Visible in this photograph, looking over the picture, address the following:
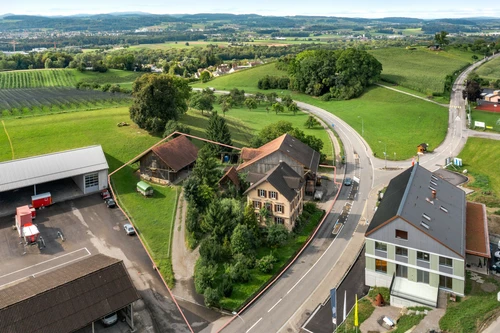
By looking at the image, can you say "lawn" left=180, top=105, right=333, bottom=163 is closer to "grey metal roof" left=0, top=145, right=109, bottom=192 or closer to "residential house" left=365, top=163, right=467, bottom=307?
"grey metal roof" left=0, top=145, right=109, bottom=192

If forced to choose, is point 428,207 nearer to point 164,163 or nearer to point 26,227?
point 164,163

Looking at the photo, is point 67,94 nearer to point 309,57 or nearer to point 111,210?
point 111,210

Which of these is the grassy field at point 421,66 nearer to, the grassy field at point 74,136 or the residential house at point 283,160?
the residential house at point 283,160

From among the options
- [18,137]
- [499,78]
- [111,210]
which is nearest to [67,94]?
[18,137]

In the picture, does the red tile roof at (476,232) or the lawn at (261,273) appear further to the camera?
the red tile roof at (476,232)

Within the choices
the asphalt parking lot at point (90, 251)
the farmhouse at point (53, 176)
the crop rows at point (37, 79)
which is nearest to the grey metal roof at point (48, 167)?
the farmhouse at point (53, 176)

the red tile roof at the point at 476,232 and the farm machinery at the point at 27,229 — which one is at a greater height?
the red tile roof at the point at 476,232

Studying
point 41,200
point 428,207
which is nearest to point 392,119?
point 428,207
